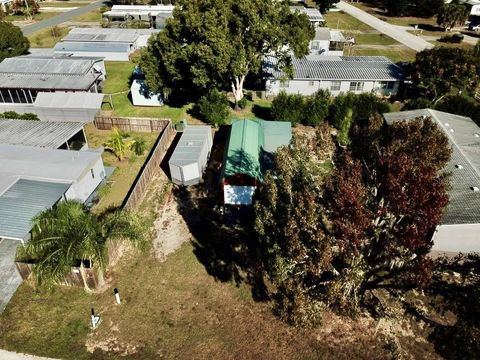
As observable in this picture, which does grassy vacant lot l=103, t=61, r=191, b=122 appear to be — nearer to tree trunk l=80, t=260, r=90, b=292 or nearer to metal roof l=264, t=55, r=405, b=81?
metal roof l=264, t=55, r=405, b=81

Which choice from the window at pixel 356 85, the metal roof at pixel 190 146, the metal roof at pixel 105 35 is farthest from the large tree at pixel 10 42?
the window at pixel 356 85

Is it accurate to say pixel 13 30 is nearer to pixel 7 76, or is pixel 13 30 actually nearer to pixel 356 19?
pixel 7 76

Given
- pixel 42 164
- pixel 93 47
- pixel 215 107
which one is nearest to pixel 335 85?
pixel 215 107

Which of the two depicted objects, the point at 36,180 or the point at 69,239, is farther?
the point at 36,180

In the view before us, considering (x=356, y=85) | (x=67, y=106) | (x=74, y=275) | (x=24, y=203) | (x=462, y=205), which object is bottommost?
(x=74, y=275)

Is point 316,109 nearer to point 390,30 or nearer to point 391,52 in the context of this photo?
point 391,52

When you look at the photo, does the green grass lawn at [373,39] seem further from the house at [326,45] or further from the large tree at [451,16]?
the large tree at [451,16]

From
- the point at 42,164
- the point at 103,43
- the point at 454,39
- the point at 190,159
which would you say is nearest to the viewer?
the point at 42,164
